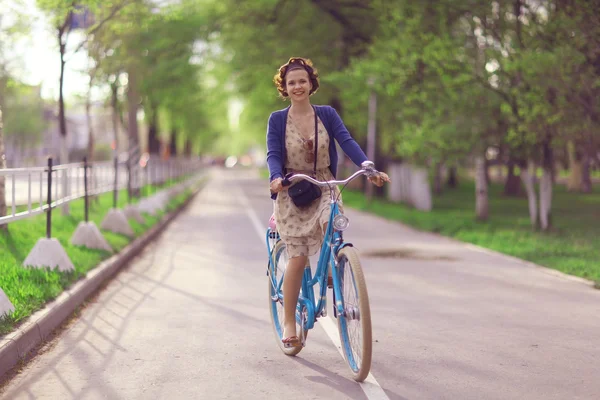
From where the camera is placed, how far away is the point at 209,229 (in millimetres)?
19172

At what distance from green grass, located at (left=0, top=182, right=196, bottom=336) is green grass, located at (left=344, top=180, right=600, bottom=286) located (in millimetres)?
6102

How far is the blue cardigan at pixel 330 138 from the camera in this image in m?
5.75

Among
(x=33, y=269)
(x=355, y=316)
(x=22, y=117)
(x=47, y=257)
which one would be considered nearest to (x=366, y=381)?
(x=355, y=316)

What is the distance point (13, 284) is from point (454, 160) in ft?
39.5

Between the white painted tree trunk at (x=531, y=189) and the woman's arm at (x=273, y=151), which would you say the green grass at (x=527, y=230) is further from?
the woman's arm at (x=273, y=151)

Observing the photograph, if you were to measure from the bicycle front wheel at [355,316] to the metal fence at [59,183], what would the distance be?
178 inches

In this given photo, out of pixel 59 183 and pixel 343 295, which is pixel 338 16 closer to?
pixel 59 183

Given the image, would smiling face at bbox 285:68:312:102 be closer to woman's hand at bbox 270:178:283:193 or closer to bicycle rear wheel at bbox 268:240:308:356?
woman's hand at bbox 270:178:283:193

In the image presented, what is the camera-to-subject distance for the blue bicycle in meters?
→ 5.14

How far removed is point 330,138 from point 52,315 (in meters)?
3.14

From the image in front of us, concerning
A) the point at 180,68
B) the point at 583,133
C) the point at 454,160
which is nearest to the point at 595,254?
the point at 583,133

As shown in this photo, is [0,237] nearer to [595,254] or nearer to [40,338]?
[40,338]

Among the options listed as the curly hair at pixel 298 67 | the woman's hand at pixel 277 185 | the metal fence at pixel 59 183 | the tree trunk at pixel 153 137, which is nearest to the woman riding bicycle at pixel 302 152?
the curly hair at pixel 298 67

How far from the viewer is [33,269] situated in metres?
9.10
